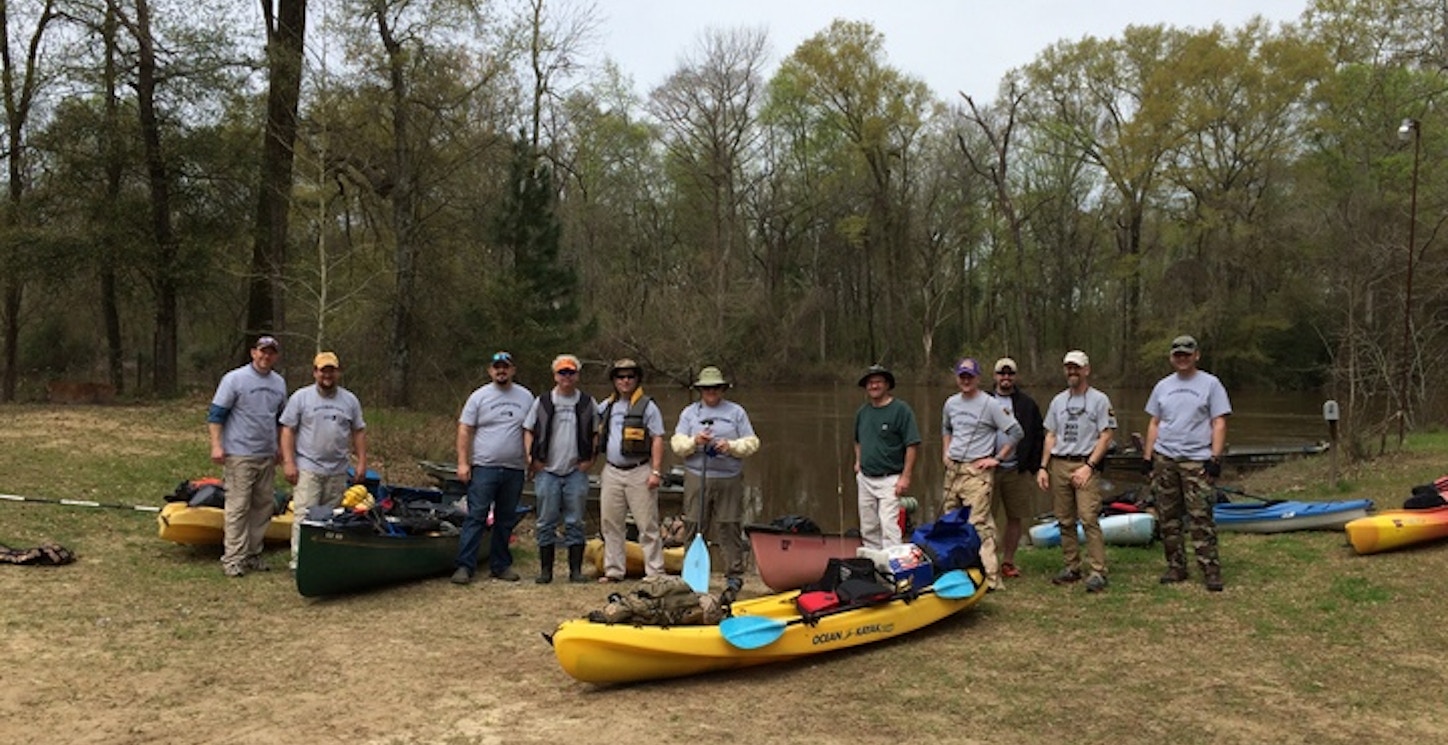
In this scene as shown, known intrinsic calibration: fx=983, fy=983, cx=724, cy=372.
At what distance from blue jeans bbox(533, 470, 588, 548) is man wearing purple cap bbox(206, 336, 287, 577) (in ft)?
6.63

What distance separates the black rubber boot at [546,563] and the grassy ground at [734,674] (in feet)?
0.39

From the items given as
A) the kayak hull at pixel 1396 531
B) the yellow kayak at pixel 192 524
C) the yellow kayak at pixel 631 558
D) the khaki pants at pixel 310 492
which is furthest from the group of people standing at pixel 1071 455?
the yellow kayak at pixel 192 524

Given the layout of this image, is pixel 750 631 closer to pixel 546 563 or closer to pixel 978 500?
pixel 978 500

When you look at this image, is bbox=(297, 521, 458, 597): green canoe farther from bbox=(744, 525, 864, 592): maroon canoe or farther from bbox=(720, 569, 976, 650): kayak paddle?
bbox=(720, 569, 976, 650): kayak paddle

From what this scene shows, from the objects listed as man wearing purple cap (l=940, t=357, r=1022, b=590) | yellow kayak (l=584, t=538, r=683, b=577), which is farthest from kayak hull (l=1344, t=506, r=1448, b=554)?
yellow kayak (l=584, t=538, r=683, b=577)

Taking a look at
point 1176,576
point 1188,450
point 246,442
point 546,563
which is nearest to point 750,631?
point 546,563

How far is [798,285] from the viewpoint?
1870 inches

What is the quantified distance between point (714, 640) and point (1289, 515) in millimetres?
6704

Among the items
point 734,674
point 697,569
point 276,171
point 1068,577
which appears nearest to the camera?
point 734,674

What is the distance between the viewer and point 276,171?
2022cm

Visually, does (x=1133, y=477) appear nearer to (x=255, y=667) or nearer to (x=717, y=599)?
(x=717, y=599)

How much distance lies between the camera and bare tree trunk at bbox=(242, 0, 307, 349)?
19516 mm

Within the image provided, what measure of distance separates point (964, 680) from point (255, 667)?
3782 millimetres

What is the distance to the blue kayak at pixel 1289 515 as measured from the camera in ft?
28.9
